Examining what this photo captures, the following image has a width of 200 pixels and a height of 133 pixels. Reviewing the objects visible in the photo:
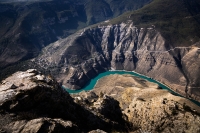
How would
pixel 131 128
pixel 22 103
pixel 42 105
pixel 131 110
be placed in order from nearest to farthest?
pixel 22 103, pixel 42 105, pixel 131 128, pixel 131 110

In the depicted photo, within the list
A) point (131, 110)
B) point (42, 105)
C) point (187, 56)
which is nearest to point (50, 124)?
point (42, 105)

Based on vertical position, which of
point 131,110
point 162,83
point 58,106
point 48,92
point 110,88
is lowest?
point 162,83

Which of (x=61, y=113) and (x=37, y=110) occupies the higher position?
(x=37, y=110)

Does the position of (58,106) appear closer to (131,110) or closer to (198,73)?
(131,110)

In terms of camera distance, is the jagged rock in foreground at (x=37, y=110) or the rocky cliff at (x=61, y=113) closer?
the jagged rock in foreground at (x=37, y=110)

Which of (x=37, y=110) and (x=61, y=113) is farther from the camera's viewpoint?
(x=61, y=113)

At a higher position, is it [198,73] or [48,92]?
[48,92]

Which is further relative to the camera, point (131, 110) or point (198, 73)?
point (198, 73)

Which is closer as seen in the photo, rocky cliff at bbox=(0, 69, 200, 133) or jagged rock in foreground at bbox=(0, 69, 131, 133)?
jagged rock in foreground at bbox=(0, 69, 131, 133)
